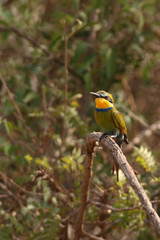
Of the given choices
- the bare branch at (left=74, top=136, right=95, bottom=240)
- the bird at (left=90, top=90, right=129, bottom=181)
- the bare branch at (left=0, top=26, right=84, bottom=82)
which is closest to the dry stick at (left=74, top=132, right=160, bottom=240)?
the bare branch at (left=74, top=136, right=95, bottom=240)

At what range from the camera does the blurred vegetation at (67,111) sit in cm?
252

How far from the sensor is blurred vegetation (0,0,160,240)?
8.25 ft

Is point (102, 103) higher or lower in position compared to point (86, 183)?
higher

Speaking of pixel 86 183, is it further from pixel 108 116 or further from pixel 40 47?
pixel 40 47

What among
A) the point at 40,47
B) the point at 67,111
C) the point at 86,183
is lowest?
the point at 86,183

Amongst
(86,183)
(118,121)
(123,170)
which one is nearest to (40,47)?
(118,121)

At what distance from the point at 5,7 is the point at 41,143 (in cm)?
248

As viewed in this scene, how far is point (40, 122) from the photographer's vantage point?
3547 millimetres

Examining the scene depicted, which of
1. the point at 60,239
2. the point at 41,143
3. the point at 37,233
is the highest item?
the point at 41,143

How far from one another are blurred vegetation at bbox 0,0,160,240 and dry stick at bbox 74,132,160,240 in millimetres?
126

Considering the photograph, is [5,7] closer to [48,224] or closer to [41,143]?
[41,143]

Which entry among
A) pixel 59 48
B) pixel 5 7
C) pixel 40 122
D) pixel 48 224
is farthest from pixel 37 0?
A: pixel 48 224

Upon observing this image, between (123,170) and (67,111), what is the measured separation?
1.59 m

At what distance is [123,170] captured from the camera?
1535 millimetres
